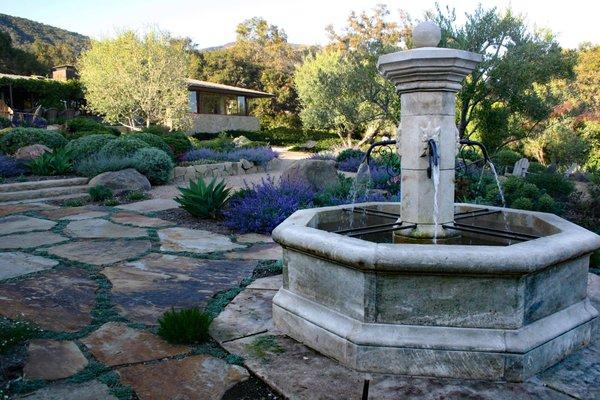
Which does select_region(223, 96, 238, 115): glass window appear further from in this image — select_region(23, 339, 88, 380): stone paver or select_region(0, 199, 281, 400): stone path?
select_region(23, 339, 88, 380): stone paver

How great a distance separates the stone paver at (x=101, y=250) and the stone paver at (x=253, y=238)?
103 centimetres

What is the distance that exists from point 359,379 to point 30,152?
11615 mm

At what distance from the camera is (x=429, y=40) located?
10.0ft

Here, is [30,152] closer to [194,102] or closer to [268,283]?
[268,283]

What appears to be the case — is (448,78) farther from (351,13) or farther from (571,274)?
(351,13)

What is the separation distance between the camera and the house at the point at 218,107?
27.7 m

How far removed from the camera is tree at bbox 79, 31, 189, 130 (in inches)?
742

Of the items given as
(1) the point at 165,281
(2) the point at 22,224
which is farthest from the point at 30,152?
A: (1) the point at 165,281

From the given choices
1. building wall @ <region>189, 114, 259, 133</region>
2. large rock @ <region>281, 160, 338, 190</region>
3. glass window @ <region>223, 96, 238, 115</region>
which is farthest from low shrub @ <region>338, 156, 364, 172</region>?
glass window @ <region>223, 96, 238, 115</region>

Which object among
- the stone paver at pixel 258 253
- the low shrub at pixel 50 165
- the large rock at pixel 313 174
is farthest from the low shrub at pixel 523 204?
the low shrub at pixel 50 165

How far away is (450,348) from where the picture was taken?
2.35 m

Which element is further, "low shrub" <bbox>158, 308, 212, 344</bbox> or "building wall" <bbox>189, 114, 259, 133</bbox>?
"building wall" <bbox>189, 114, 259, 133</bbox>

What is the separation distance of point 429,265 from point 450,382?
59 cm

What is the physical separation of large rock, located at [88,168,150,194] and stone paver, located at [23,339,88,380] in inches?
272
